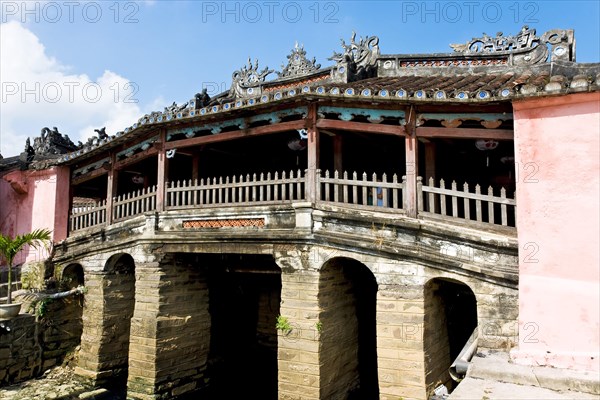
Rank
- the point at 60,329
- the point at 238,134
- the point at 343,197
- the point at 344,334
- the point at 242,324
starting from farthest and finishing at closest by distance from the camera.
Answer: the point at 242,324 < the point at 60,329 < the point at 238,134 < the point at 343,197 < the point at 344,334

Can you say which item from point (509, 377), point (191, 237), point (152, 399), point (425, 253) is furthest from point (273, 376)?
point (509, 377)

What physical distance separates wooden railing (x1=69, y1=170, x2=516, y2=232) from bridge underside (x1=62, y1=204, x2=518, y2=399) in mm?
304

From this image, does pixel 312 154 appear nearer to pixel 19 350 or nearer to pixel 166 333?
pixel 166 333

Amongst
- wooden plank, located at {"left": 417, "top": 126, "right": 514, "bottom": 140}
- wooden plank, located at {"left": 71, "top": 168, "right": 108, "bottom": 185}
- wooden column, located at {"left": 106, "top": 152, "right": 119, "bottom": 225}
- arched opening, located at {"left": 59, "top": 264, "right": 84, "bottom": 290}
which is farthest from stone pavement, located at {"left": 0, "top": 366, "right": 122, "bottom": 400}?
wooden plank, located at {"left": 417, "top": 126, "right": 514, "bottom": 140}

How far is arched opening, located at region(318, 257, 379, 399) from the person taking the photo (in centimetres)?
818

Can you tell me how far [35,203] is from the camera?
14344 mm

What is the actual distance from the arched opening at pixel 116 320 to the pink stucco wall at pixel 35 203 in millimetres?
2918

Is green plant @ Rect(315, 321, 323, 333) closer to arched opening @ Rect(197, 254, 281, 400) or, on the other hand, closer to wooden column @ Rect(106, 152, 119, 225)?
arched opening @ Rect(197, 254, 281, 400)

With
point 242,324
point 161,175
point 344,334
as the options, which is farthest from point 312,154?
point 242,324

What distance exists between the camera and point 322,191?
9156 millimetres

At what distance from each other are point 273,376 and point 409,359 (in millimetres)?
6700

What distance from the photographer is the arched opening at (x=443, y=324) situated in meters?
7.37

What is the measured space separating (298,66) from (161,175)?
16.2 ft

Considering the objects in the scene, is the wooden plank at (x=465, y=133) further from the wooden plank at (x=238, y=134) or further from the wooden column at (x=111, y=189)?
the wooden column at (x=111, y=189)
